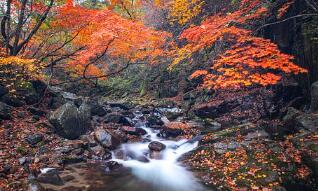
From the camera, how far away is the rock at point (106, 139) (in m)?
13.0

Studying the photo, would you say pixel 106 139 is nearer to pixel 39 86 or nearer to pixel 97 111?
pixel 97 111

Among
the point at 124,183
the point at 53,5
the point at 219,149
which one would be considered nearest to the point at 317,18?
the point at 219,149

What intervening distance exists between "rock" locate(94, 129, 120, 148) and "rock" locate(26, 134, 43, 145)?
252 centimetres

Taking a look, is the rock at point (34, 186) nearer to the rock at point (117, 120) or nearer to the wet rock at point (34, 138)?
the wet rock at point (34, 138)

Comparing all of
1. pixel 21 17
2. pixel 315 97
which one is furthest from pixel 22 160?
pixel 315 97

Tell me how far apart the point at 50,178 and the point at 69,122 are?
4.17 metres

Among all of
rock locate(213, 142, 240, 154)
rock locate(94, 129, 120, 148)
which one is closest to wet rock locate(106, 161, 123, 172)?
rock locate(94, 129, 120, 148)

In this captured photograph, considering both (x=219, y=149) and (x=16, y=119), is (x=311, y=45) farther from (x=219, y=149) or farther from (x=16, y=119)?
(x=16, y=119)

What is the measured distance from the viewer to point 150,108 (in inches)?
864

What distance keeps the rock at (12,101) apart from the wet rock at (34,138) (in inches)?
118

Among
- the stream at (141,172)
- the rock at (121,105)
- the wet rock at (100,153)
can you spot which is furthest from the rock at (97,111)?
the wet rock at (100,153)

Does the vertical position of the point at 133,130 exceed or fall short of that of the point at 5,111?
it falls short

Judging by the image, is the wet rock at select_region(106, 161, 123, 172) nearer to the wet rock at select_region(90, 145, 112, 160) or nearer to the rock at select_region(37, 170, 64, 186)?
the wet rock at select_region(90, 145, 112, 160)

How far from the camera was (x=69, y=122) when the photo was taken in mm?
13164
